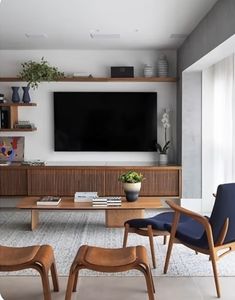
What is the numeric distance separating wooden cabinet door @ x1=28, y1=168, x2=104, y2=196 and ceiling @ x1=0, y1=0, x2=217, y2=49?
187 cm

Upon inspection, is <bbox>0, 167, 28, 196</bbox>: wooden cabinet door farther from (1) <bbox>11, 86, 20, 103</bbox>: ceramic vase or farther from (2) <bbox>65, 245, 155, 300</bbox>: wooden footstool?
(2) <bbox>65, 245, 155, 300</bbox>: wooden footstool

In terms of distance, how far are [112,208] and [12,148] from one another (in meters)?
2.44

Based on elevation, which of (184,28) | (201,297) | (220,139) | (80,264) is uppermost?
(184,28)

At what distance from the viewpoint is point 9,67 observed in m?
6.45

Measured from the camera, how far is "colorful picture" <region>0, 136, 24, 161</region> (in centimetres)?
650

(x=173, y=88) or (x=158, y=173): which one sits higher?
(x=173, y=88)

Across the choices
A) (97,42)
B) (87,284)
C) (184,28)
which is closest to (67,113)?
(97,42)

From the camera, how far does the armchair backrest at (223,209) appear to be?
326cm

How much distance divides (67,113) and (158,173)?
1700 mm

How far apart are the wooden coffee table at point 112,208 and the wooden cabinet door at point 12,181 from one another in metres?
0.93

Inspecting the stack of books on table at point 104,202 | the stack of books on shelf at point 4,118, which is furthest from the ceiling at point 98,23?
the stack of books on table at point 104,202

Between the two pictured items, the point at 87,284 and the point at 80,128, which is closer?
the point at 87,284

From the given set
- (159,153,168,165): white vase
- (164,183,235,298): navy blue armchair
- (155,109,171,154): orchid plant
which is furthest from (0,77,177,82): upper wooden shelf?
(164,183,235,298): navy blue armchair

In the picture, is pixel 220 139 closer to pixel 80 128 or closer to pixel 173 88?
pixel 173 88
